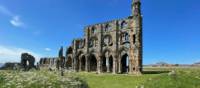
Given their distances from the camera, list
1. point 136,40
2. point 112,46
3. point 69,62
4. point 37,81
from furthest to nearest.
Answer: point 69,62 < point 112,46 < point 136,40 < point 37,81

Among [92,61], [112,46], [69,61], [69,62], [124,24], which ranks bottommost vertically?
[69,62]

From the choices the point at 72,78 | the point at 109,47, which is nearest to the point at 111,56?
the point at 109,47

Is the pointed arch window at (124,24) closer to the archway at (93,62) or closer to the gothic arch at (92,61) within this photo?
the gothic arch at (92,61)

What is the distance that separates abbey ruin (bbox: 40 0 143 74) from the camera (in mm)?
53594

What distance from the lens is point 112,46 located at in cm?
5997

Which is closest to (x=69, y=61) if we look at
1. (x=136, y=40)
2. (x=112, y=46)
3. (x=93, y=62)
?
(x=93, y=62)

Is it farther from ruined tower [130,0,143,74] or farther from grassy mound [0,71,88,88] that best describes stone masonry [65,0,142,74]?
grassy mound [0,71,88,88]

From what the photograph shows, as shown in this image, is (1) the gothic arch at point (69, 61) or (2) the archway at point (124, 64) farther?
(1) the gothic arch at point (69, 61)

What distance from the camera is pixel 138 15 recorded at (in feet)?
176

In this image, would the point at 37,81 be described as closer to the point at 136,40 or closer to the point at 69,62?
the point at 136,40

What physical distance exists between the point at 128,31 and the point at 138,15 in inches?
168

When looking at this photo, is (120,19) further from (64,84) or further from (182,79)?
(64,84)

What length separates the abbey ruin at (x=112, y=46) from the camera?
53.6m

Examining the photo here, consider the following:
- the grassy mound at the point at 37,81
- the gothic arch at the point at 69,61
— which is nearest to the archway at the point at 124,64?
the gothic arch at the point at 69,61
